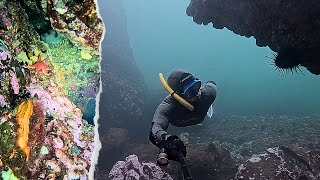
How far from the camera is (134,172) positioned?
5770 mm

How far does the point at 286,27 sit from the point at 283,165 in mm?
3062

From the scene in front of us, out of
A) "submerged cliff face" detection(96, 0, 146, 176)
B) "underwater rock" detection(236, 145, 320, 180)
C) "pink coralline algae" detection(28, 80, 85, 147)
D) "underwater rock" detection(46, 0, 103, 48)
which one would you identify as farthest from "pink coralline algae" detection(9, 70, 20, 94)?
"submerged cliff face" detection(96, 0, 146, 176)

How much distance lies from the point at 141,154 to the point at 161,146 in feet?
23.4

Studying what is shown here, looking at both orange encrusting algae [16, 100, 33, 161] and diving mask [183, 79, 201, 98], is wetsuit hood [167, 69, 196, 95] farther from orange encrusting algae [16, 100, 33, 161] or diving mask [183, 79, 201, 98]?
orange encrusting algae [16, 100, 33, 161]

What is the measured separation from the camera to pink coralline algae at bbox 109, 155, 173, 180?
5758 mm

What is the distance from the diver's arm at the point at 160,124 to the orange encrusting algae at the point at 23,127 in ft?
5.91

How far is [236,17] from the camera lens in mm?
7750

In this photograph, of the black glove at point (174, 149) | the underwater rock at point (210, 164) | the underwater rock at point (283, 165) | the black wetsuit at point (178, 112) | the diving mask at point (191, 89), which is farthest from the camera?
the underwater rock at point (210, 164)

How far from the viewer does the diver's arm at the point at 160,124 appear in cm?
328

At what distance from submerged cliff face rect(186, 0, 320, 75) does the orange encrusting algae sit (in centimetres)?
517

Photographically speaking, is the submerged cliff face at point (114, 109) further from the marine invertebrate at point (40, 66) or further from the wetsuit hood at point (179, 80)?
the marine invertebrate at point (40, 66)

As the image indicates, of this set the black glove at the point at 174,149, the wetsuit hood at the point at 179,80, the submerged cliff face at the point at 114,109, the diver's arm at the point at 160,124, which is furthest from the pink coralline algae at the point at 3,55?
the submerged cliff face at the point at 114,109

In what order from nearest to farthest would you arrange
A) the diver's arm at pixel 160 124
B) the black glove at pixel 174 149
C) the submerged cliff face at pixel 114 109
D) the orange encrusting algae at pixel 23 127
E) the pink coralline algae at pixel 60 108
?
the orange encrusting algae at pixel 23 127 → the pink coralline algae at pixel 60 108 → the black glove at pixel 174 149 → the diver's arm at pixel 160 124 → the submerged cliff face at pixel 114 109

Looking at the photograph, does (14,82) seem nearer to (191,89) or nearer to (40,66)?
(40,66)
